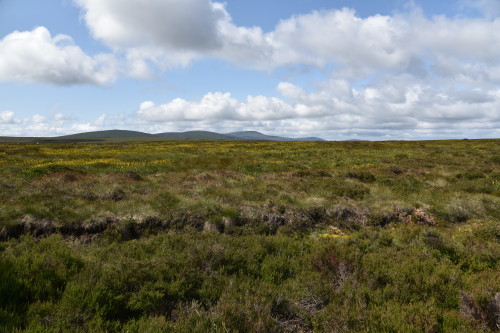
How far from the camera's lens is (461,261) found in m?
7.39

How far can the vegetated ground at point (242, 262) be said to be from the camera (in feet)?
15.6

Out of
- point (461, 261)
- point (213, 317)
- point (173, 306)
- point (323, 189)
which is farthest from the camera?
point (323, 189)

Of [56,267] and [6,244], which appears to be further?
[6,244]

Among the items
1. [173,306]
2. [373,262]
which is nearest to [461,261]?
[373,262]

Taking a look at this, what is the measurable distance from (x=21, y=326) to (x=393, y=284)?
21.7 ft

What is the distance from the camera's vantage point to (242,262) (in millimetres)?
6746

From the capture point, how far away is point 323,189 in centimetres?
1515

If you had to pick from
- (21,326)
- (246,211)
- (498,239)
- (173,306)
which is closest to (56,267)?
(21,326)

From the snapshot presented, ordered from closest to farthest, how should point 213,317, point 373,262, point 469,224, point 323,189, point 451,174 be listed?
point 213,317, point 373,262, point 469,224, point 323,189, point 451,174

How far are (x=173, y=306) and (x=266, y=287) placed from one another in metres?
1.79

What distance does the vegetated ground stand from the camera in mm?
4766

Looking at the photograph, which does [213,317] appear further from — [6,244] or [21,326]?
[6,244]

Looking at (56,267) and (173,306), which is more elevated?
(56,267)

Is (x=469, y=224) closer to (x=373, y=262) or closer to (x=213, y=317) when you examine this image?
(x=373, y=262)
